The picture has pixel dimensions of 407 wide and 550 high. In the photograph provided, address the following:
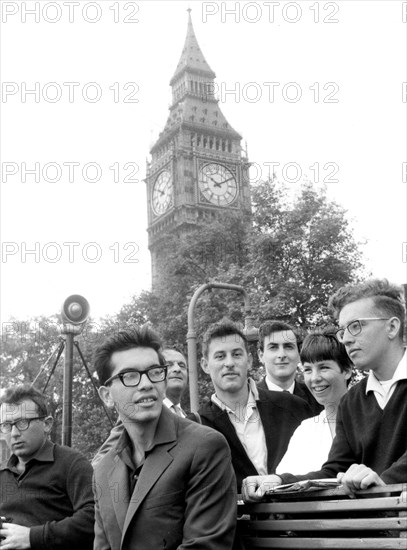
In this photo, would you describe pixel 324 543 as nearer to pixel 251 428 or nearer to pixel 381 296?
pixel 381 296

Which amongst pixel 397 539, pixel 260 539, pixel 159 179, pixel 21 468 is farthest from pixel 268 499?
pixel 159 179

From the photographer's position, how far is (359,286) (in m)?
3.72

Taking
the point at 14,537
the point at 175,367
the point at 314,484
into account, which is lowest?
the point at 14,537

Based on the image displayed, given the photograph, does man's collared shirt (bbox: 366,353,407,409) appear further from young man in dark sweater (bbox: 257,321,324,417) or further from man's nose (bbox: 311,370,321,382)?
young man in dark sweater (bbox: 257,321,324,417)

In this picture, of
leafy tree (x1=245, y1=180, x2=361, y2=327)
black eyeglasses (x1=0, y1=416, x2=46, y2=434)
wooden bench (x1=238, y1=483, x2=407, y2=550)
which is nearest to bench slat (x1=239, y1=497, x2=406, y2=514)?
wooden bench (x1=238, y1=483, x2=407, y2=550)

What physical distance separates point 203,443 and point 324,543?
704 millimetres

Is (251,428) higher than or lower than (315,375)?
lower

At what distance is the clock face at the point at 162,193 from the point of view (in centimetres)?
7769

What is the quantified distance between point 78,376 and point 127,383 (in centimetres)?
3465

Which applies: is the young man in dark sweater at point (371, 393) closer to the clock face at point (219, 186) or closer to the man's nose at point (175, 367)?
the man's nose at point (175, 367)

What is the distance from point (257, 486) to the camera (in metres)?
3.39

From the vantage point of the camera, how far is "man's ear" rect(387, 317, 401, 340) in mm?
3566

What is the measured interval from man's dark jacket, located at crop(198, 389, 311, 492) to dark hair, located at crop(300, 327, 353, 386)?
1.27 feet

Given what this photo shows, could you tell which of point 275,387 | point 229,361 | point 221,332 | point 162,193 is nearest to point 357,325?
point 229,361
